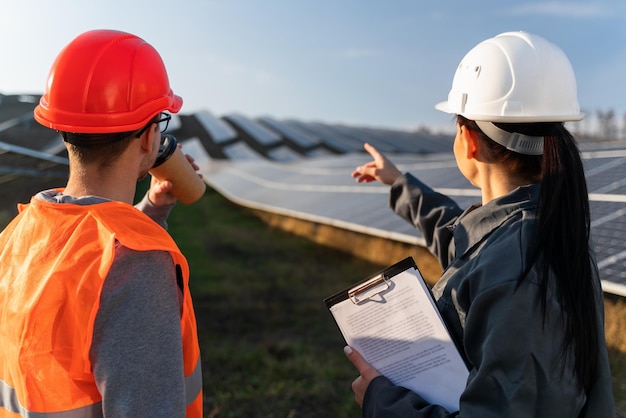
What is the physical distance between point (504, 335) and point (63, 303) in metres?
1.17

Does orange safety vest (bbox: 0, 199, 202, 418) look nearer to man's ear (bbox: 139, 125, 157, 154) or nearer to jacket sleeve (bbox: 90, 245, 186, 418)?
jacket sleeve (bbox: 90, 245, 186, 418)

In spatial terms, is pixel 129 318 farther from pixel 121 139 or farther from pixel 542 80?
pixel 542 80

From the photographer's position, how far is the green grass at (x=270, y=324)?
4738 millimetres

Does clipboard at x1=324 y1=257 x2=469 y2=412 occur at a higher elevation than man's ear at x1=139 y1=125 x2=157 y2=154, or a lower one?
lower

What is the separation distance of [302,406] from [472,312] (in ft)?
10.8

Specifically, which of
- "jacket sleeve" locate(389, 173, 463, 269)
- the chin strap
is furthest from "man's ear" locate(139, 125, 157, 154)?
"jacket sleeve" locate(389, 173, 463, 269)

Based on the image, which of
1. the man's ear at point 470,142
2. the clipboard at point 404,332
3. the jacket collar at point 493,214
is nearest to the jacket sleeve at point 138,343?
the clipboard at point 404,332

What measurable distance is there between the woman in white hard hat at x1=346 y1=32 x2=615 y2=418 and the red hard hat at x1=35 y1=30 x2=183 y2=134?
1019 millimetres

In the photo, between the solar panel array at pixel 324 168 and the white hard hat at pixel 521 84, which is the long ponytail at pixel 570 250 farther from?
the solar panel array at pixel 324 168

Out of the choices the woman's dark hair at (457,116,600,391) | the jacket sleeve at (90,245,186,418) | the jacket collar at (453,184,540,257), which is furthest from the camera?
the jacket collar at (453,184,540,257)

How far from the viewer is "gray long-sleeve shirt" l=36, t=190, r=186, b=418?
1483mm

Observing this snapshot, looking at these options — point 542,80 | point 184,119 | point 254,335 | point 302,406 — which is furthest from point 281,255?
point 184,119

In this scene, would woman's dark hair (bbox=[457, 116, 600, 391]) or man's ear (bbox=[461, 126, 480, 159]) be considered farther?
man's ear (bbox=[461, 126, 480, 159])

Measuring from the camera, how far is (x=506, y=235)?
1.72 meters
